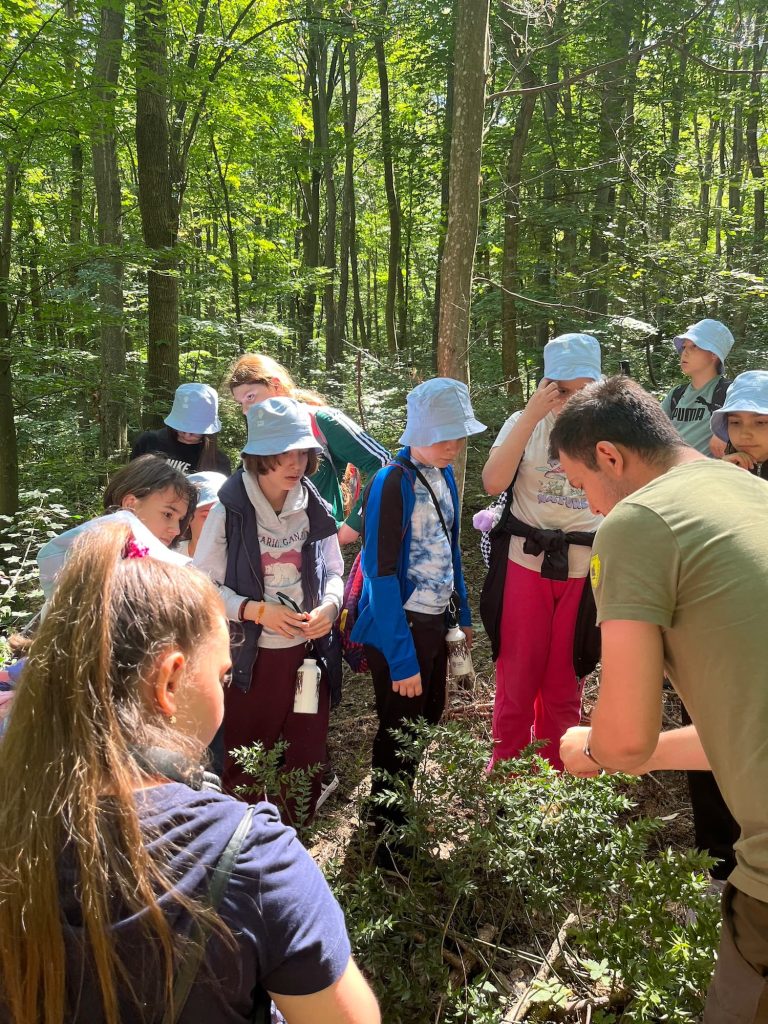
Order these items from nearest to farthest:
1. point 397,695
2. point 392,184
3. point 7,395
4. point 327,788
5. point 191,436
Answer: point 397,695 < point 327,788 < point 191,436 < point 7,395 < point 392,184

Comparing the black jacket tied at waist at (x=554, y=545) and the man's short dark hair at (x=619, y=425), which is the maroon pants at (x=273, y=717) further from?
the man's short dark hair at (x=619, y=425)

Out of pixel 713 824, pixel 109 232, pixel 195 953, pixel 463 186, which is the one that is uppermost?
pixel 109 232

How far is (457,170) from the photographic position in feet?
→ 13.3

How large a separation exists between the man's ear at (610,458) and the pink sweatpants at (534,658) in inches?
61.6

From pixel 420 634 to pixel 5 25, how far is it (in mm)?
6499

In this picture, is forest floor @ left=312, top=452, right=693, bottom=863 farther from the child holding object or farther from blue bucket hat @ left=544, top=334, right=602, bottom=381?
blue bucket hat @ left=544, top=334, right=602, bottom=381

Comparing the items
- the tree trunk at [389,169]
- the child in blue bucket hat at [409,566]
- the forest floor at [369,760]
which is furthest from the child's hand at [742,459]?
the tree trunk at [389,169]

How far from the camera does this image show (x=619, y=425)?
1.69 meters

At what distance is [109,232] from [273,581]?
25.7 ft

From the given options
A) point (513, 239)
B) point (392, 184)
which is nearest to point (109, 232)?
point (513, 239)

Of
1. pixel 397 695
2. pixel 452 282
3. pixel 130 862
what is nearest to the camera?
pixel 130 862

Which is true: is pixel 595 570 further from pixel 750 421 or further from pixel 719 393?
pixel 719 393

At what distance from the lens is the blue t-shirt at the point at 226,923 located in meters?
0.91

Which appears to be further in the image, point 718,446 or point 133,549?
point 718,446
